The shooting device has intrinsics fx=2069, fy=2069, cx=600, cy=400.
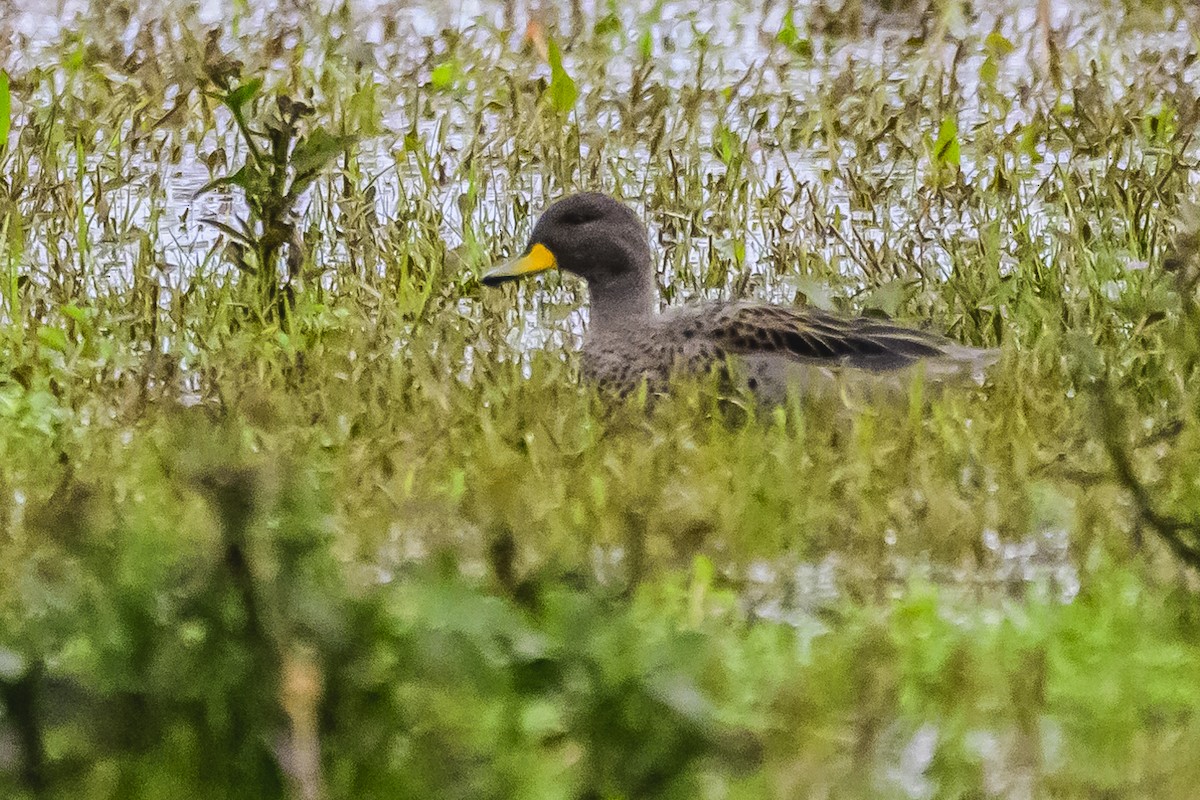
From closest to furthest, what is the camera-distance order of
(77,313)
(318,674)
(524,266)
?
(318,674)
(77,313)
(524,266)

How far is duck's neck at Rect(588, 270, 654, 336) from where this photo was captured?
5973 millimetres

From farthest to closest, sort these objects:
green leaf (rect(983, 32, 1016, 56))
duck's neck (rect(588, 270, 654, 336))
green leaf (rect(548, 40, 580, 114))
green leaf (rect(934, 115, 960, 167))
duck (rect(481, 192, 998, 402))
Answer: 1. green leaf (rect(983, 32, 1016, 56))
2. green leaf (rect(548, 40, 580, 114))
3. green leaf (rect(934, 115, 960, 167))
4. duck's neck (rect(588, 270, 654, 336))
5. duck (rect(481, 192, 998, 402))

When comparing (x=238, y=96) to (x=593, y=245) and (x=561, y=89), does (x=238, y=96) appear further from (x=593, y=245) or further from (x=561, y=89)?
(x=561, y=89)

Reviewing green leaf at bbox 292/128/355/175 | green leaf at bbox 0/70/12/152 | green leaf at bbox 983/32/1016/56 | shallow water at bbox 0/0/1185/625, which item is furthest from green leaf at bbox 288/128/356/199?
green leaf at bbox 983/32/1016/56

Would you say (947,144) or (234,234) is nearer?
(234,234)

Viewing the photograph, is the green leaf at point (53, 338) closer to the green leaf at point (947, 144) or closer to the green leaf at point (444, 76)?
the green leaf at point (947, 144)

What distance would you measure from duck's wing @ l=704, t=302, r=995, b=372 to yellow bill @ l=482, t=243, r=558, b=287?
2.23 ft

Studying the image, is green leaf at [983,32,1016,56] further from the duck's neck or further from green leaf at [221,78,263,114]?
green leaf at [221,78,263,114]

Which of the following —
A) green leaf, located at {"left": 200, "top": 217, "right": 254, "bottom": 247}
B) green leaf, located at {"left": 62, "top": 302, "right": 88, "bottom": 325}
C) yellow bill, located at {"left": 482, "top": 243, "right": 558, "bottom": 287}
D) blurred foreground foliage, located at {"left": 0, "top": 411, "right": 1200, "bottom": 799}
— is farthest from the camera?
yellow bill, located at {"left": 482, "top": 243, "right": 558, "bottom": 287}

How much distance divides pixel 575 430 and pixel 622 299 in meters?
1.38

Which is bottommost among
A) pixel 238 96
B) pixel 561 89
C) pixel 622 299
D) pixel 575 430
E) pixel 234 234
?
pixel 575 430

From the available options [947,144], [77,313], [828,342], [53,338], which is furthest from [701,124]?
[53,338]

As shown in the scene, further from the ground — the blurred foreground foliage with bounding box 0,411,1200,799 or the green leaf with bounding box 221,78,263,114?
the green leaf with bounding box 221,78,263,114

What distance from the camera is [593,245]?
5984 mm
